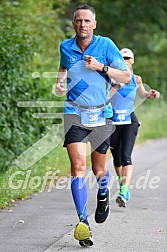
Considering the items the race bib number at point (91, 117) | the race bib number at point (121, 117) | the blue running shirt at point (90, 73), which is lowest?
the race bib number at point (121, 117)

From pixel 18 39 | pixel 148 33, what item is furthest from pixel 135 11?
pixel 18 39

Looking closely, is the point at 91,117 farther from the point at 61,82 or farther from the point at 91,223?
the point at 91,223

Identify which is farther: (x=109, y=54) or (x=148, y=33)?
(x=148, y=33)

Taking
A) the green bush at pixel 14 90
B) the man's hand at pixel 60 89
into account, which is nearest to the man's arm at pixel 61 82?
the man's hand at pixel 60 89

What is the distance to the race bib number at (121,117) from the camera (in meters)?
9.48

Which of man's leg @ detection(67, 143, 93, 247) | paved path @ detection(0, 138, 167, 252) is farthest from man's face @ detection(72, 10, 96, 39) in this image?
paved path @ detection(0, 138, 167, 252)

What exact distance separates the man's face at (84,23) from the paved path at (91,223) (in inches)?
76.0

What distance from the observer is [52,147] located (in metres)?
13.4

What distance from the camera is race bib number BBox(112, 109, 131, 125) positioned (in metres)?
9.48

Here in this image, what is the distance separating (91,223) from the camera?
26.5 feet

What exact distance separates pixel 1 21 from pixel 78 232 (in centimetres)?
538

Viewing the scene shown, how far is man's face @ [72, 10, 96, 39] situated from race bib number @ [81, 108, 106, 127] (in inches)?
27.2

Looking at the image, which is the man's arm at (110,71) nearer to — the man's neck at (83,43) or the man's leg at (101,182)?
the man's neck at (83,43)

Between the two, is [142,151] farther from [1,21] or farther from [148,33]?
[148,33]
